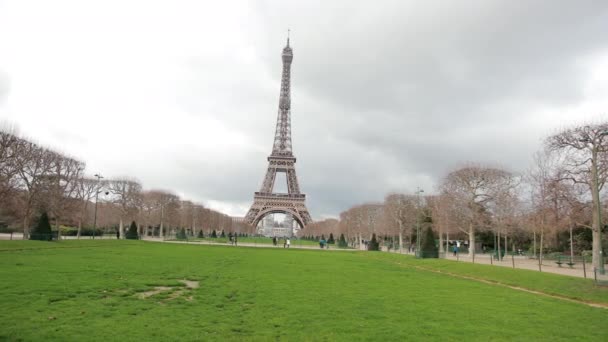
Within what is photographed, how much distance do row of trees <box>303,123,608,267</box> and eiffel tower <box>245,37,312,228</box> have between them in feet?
59.7

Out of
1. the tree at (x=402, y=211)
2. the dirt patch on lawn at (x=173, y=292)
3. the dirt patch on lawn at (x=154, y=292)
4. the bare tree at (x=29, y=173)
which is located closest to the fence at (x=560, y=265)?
the tree at (x=402, y=211)

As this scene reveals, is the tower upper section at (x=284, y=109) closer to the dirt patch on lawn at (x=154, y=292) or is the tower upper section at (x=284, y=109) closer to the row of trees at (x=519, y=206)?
the row of trees at (x=519, y=206)

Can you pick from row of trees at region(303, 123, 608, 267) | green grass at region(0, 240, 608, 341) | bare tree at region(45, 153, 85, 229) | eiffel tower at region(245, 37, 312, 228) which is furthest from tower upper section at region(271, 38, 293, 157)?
green grass at region(0, 240, 608, 341)

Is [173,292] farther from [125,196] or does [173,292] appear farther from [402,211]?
[125,196]

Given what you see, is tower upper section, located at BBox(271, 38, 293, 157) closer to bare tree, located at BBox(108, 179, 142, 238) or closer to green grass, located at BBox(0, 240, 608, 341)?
bare tree, located at BBox(108, 179, 142, 238)

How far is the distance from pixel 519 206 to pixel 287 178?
197 feet

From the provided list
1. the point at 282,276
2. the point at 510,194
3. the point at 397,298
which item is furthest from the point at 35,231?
the point at 510,194

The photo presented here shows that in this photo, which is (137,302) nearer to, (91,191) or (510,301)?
(510,301)

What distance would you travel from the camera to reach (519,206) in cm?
4369

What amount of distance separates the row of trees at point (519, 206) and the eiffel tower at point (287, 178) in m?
18.2

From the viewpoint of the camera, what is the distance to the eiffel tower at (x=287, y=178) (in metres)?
92.1

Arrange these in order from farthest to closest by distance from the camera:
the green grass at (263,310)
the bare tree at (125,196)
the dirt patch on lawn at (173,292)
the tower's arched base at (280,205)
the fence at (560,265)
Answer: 1. the tower's arched base at (280,205)
2. the bare tree at (125,196)
3. the fence at (560,265)
4. the dirt patch on lawn at (173,292)
5. the green grass at (263,310)

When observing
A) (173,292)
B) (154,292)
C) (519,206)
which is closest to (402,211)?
(519,206)

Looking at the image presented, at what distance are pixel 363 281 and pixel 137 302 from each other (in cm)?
959
